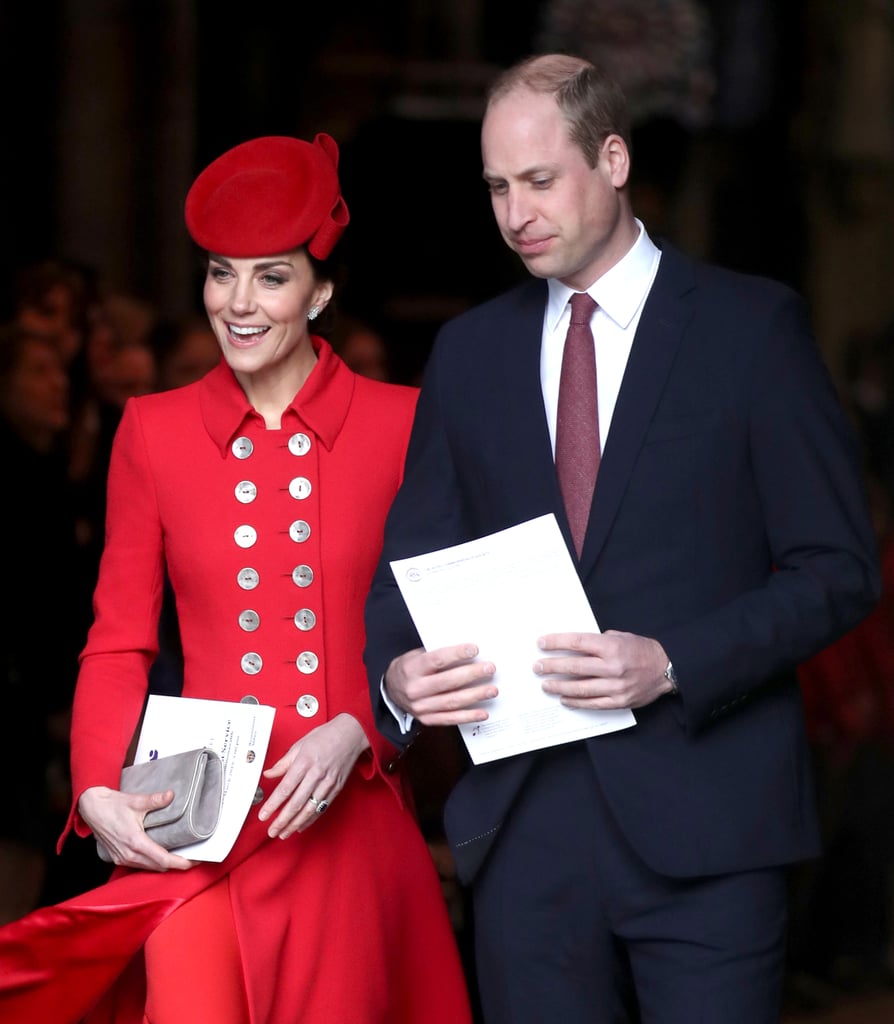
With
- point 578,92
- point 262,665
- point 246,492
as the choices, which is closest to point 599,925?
point 262,665

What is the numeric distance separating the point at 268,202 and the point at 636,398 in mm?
756

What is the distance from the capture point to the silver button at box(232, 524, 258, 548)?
2.88 m

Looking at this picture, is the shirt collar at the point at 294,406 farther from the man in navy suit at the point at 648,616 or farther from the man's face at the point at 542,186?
the man's face at the point at 542,186

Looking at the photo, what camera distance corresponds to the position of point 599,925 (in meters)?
2.63

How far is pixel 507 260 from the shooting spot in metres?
9.65

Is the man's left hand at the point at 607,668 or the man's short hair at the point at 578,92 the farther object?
the man's short hair at the point at 578,92

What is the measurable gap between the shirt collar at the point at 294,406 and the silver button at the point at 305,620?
11.7 inches

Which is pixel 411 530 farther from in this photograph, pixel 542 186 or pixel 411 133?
pixel 411 133

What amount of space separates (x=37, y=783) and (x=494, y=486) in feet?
10.5

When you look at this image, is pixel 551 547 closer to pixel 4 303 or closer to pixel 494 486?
pixel 494 486

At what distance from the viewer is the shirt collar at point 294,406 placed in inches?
116

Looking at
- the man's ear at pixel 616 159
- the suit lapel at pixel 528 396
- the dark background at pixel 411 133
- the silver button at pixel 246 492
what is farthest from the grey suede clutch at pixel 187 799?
the dark background at pixel 411 133

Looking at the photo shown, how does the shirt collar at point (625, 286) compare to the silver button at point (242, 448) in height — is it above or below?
above

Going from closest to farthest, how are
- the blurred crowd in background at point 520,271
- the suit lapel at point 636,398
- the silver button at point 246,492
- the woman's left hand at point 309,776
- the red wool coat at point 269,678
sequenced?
the suit lapel at point 636,398
the woman's left hand at point 309,776
the red wool coat at point 269,678
the silver button at point 246,492
the blurred crowd in background at point 520,271
